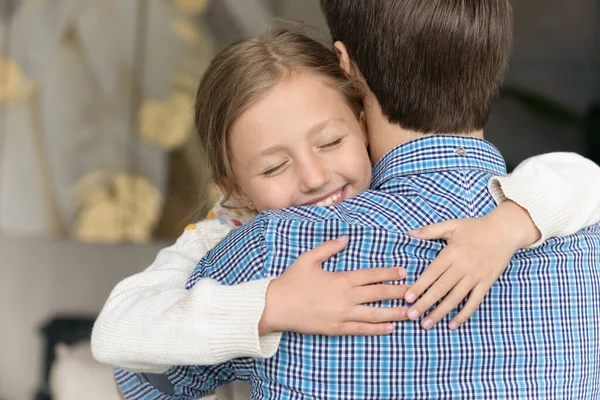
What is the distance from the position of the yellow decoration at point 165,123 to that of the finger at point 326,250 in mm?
3840

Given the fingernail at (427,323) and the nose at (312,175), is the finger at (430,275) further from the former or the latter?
the nose at (312,175)

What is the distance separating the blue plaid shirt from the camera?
102cm

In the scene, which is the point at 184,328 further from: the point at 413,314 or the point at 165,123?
the point at 165,123

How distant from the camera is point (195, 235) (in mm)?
1362

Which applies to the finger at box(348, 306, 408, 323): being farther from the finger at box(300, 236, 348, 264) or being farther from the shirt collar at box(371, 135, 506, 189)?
the shirt collar at box(371, 135, 506, 189)

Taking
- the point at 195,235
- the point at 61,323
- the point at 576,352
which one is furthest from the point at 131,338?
the point at 61,323

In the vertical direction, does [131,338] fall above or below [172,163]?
above

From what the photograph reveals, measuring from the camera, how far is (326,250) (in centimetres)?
102

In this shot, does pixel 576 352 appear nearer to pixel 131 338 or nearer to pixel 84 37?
pixel 131 338

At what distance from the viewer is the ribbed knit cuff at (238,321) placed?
1002 mm

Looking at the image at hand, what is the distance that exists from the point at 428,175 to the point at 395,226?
0.12m

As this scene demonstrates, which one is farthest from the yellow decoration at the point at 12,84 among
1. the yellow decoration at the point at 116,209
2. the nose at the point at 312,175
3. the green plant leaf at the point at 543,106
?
the nose at the point at 312,175

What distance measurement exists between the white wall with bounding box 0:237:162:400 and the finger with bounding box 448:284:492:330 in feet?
11.9

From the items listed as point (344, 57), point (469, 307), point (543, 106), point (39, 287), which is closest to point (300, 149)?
point (344, 57)
